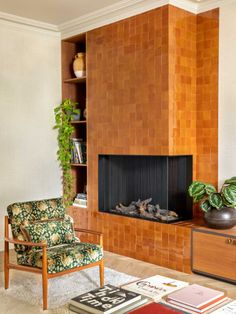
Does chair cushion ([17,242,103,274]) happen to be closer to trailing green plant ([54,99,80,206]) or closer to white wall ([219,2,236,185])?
white wall ([219,2,236,185])

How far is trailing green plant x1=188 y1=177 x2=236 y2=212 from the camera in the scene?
12.1 feet

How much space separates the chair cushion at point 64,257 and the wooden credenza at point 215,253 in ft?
3.27

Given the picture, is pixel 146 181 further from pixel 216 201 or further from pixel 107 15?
pixel 107 15

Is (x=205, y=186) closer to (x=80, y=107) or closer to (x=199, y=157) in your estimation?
(x=199, y=157)

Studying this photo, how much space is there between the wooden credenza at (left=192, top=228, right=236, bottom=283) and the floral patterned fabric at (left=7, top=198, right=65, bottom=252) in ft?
4.36

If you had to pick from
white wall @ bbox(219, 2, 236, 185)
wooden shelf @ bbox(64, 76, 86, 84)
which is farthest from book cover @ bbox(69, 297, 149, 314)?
wooden shelf @ bbox(64, 76, 86, 84)

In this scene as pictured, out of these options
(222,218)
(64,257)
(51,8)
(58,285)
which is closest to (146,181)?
(222,218)

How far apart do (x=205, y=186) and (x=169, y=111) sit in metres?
0.83

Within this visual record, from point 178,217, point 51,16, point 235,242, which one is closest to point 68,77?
point 51,16

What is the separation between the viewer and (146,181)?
4.68m

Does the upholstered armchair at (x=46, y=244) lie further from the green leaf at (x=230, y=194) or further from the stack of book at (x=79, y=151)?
the stack of book at (x=79, y=151)

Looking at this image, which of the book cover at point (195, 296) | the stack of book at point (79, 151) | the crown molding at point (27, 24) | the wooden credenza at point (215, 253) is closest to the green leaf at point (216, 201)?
the wooden credenza at point (215, 253)

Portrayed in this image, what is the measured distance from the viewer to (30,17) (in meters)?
4.90

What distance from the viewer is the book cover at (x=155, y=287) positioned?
2354mm
